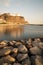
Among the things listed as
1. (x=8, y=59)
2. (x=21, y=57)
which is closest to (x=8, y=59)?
(x=8, y=59)

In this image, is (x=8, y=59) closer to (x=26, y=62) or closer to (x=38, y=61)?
(x=26, y=62)

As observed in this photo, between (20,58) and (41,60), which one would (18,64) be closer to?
(20,58)

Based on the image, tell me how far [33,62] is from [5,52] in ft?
1.39

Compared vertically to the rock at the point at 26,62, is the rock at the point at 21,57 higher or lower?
higher

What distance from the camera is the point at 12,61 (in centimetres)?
170

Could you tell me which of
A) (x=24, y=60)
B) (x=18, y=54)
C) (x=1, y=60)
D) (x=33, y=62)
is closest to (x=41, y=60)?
(x=33, y=62)

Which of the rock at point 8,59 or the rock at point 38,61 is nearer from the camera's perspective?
the rock at point 38,61

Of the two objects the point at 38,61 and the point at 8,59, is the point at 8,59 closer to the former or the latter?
the point at 8,59

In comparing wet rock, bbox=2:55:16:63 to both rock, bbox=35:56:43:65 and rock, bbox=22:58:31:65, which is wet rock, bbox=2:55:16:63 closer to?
rock, bbox=22:58:31:65

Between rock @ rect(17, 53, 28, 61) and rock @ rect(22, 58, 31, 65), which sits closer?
rock @ rect(22, 58, 31, 65)

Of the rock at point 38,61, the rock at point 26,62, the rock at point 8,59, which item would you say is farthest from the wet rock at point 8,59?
the rock at point 38,61

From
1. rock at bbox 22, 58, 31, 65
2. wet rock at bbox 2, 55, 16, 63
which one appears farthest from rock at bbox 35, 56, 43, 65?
wet rock at bbox 2, 55, 16, 63

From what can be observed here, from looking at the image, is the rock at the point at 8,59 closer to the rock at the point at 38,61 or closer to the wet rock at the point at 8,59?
the wet rock at the point at 8,59

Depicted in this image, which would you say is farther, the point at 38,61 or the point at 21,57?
the point at 21,57
